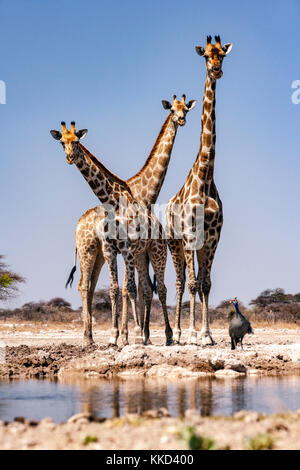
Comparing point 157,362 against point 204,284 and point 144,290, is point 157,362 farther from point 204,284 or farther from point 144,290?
point 144,290

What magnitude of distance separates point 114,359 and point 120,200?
11.6 ft

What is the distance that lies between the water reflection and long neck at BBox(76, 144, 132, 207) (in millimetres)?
4520

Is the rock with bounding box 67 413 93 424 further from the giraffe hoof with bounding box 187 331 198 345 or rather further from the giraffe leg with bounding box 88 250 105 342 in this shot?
the giraffe leg with bounding box 88 250 105 342

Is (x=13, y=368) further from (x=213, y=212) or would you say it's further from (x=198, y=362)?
(x=213, y=212)

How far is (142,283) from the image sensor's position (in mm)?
16156

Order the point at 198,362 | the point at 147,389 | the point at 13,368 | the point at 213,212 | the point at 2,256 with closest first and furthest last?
1. the point at 147,389
2. the point at 198,362
3. the point at 13,368
4. the point at 213,212
5. the point at 2,256

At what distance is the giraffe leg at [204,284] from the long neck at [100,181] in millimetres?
1903

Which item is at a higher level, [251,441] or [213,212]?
[213,212]

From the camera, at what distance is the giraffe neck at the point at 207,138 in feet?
50.3

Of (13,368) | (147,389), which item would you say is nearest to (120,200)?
(13,368)

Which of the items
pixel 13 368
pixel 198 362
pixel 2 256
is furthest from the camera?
pixel 2 256

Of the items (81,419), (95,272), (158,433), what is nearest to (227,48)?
(95,272)

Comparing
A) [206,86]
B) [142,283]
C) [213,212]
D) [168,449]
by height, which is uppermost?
[206,86]

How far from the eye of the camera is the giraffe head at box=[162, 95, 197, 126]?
1561 centimetres
